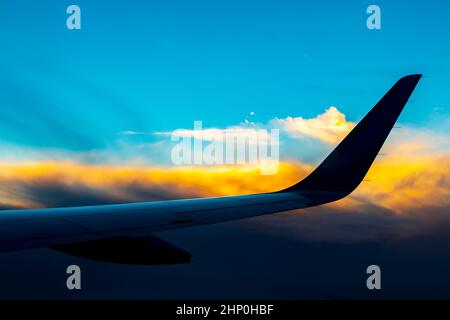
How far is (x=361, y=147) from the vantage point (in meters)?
7.99

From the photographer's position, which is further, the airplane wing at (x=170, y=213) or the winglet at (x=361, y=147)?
the winglet at (x=361, y=147)

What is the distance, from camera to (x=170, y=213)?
697cm

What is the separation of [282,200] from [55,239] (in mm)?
4898

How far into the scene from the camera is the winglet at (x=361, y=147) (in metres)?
7.62

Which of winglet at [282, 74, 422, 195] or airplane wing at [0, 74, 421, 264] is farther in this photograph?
winglet at [282, 74, 422, 195]

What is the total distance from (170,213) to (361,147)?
4.15m

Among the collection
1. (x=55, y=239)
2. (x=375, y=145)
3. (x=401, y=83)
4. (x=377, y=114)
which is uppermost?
(x=401, y=83)

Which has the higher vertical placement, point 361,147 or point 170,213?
point 361,147

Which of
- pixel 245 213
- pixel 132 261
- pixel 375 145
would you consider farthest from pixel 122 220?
pixel 375 145

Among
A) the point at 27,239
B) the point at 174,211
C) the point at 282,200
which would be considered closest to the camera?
the point at 27,239

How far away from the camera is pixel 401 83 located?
7.66m

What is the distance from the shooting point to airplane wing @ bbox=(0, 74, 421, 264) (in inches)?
205

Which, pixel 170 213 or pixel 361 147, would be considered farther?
pixel 361 147

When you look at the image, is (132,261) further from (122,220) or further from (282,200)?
(282,200)
